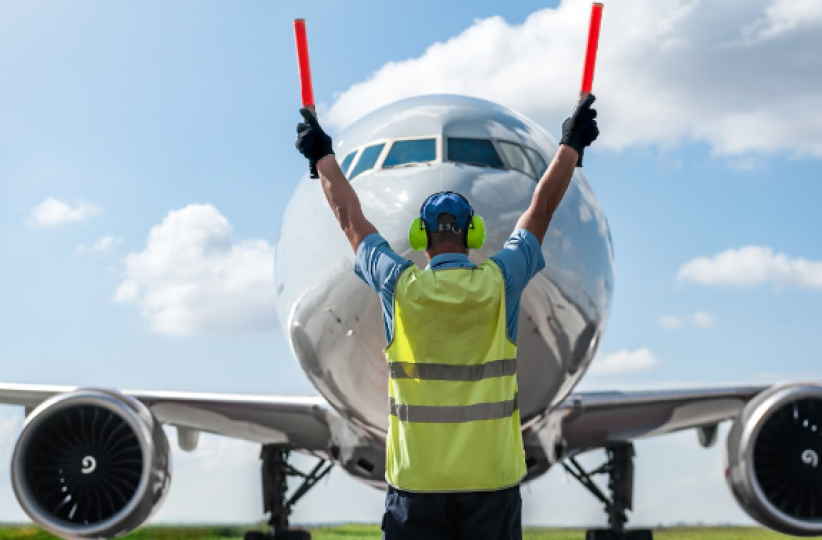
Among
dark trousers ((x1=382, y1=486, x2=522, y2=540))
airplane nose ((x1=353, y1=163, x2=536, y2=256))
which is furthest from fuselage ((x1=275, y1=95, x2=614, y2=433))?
dark trousers ((x1=382, y1=486, x2=522, y2=540))

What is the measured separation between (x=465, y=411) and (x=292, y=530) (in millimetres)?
7855

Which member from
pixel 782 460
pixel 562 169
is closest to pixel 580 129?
pixel 562 169

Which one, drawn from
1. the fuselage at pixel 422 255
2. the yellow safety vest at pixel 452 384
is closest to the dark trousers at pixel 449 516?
the yellow safety vest at pixel 452 384

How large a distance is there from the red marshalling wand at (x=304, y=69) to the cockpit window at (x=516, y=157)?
245 centimetres

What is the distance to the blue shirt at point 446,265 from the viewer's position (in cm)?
285

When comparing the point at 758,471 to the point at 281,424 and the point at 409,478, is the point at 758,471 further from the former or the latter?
the point at 409,478

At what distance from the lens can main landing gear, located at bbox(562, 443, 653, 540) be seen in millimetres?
9906

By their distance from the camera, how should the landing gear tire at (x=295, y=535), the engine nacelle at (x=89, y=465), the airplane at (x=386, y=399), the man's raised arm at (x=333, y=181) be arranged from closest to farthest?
the man's raised arm at (x=333, y=181)
the airplane at (x=386, y=399)
the engine nacelle at (x=89, y=465)
the landing gear tire at (x=295, y=535)

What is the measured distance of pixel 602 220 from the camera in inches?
245

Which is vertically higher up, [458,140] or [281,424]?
[458,140]

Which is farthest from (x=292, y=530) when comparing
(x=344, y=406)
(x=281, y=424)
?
(x=344, y=406)

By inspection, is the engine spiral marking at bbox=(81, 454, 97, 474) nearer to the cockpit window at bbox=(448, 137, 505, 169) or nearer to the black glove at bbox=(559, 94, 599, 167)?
the cockpit window at bbox=(448, 137, 505, 169)

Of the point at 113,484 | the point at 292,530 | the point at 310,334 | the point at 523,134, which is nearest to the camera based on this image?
the point at 310,334

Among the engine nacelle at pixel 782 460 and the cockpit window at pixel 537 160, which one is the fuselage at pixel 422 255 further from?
the engine nacelle at pixel 782 460
